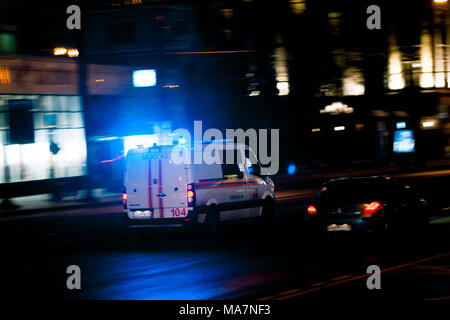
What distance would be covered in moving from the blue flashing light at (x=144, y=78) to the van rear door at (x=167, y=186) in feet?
80.2

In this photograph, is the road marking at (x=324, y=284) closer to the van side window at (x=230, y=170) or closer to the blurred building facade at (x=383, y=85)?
the van side window at (x=230, y=170)

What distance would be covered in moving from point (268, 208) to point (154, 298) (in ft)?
29.8

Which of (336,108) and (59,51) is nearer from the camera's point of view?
(59,51)

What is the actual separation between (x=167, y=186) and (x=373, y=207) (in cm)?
464

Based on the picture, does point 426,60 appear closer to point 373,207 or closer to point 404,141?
point 404,141

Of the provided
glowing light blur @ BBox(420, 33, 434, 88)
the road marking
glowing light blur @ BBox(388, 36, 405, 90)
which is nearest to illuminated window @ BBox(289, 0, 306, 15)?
glowing light blur @ BBox(388, 36, 405, 90)

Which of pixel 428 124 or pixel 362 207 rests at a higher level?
pixel 428 124

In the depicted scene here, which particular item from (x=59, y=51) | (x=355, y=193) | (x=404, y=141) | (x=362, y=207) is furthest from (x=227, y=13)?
(x=362, y=207)

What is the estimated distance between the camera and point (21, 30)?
35156 mm

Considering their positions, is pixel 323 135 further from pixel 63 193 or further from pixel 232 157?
pixel 232 157

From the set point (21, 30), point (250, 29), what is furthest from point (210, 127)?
point (21, 30)

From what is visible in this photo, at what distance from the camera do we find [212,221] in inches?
627

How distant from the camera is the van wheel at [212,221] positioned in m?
15.7

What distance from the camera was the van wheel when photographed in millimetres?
15742
